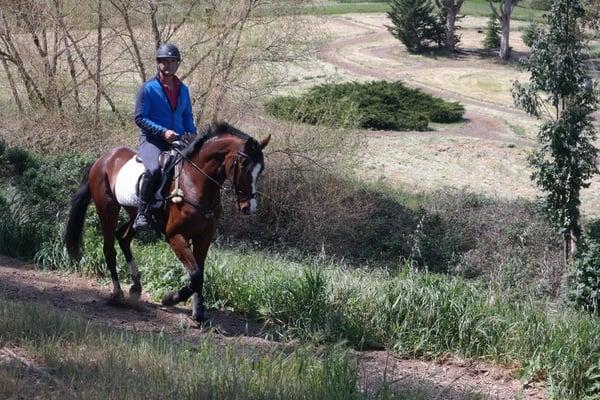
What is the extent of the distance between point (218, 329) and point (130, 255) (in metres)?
1.92

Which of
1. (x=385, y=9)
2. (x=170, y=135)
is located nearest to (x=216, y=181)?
(x=170, y=135)

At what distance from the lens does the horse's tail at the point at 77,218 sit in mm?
11266

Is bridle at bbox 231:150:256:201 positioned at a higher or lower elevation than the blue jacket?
lower

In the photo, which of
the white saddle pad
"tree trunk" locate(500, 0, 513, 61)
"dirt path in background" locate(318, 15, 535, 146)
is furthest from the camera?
"tree trunk" locate(500, 0, 513, 61)

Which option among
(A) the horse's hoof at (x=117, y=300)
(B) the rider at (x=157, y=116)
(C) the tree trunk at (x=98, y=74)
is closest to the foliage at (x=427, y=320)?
(A) the horse's hoof at (x=117, y=300)

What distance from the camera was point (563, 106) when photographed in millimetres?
16391

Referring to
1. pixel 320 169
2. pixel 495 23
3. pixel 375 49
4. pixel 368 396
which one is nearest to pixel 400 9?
pixel 375 49

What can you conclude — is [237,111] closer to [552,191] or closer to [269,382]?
[552,191]

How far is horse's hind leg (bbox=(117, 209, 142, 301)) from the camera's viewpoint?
10.6 metres

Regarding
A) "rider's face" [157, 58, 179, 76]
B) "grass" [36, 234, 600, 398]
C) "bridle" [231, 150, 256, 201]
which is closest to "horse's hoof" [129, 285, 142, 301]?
"grass" [36, 234, 600, 398]

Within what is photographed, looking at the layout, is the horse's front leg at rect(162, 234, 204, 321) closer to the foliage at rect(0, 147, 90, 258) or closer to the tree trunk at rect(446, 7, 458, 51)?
the foliage at rect(0, 147, 90, 258)

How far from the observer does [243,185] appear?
365 inches

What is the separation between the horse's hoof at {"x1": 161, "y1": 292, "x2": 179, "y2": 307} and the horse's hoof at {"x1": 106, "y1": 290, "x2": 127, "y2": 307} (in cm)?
57

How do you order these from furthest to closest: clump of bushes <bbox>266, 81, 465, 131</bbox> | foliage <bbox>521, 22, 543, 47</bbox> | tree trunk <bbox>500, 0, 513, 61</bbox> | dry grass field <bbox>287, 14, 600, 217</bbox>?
tree trunk <bbox>500, 0, 513, 61</bbox> < clump of bushes <bbox>266, 81, 465, 131</bbox> < dry grass field <bbox>287, 14, 600, 217</bbox> < foliage <bbox>521, 22, 543, 47</bbox>
